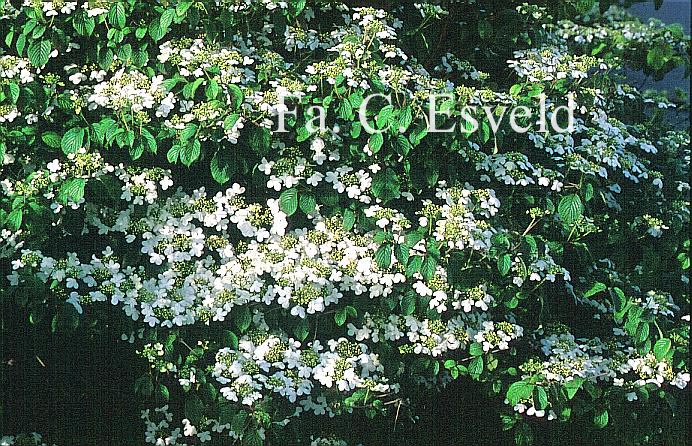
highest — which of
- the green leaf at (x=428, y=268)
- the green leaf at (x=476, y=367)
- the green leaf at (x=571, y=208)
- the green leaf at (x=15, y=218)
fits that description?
the green leaf at (x=15, y=218)

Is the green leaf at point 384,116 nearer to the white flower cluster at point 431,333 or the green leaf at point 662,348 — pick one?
the white flower cluster at point 431,333

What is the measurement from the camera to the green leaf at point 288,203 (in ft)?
6.88

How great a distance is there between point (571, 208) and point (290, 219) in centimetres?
77

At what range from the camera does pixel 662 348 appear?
239cm

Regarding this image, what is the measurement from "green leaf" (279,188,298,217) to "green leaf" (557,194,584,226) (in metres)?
0.74

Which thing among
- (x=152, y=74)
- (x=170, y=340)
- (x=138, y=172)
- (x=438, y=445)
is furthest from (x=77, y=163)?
(x=438, y=445)

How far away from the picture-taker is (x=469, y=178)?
2389mm

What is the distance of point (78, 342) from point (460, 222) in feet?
3.71

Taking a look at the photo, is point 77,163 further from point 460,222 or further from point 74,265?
point 460,222

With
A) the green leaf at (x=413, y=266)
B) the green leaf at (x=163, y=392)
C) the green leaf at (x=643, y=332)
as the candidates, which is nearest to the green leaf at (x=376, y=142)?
the green leaf at (x=413, y=266)

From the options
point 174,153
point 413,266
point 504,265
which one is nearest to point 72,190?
point 174,153

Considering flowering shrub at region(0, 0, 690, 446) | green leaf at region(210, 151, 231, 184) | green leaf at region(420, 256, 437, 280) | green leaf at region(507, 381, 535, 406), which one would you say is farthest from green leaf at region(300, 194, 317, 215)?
green leaf at region(507, 381, 535, 406)

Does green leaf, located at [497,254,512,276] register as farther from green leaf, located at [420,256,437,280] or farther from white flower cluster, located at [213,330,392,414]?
white flower cluster, located at [213,330,392,414]

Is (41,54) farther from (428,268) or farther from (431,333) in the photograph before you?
(431,333)
